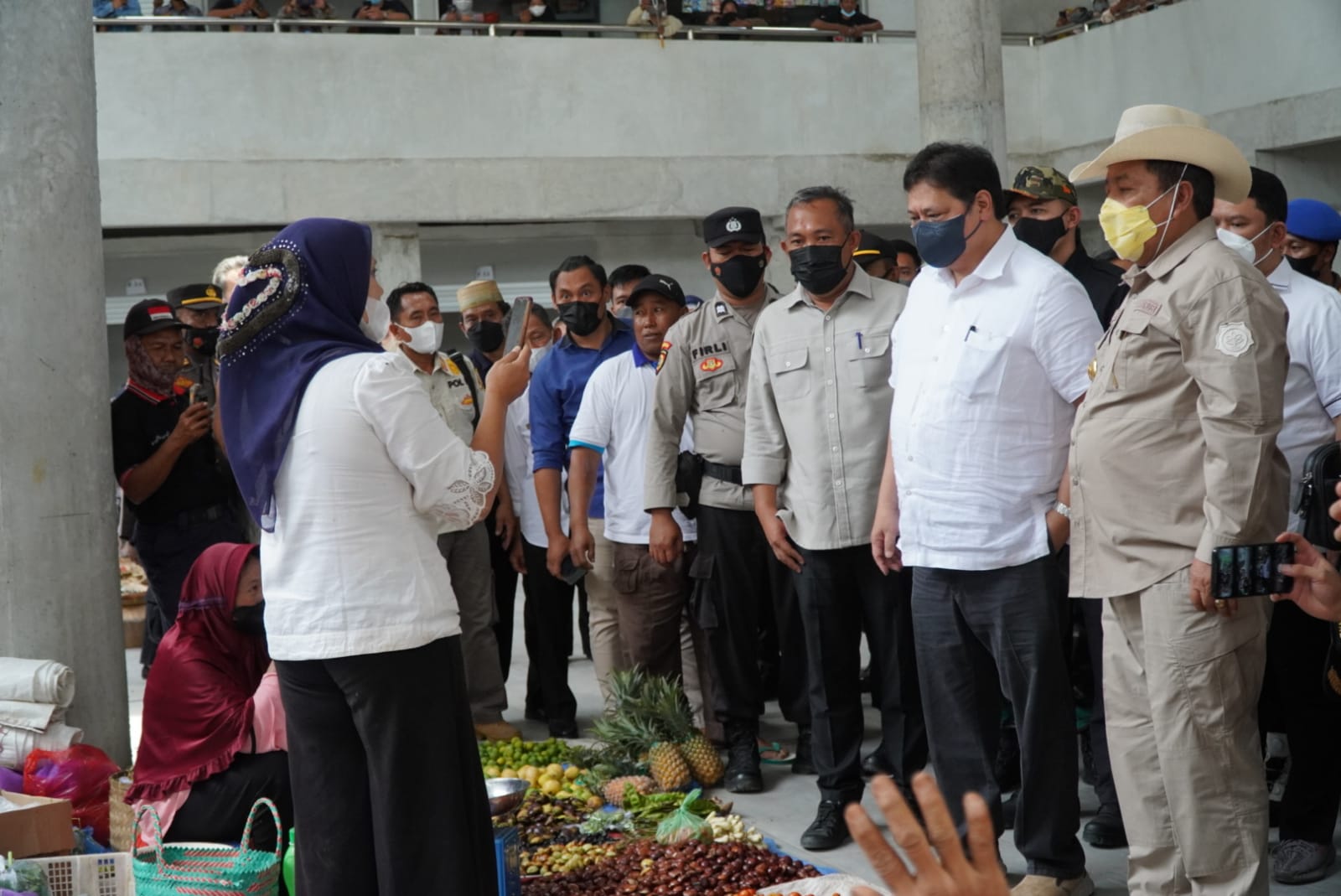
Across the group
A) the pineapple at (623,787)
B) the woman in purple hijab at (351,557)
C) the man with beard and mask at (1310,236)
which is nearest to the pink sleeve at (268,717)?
the woman in purple hijab at (351,557)

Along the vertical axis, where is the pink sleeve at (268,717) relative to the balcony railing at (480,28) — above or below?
below

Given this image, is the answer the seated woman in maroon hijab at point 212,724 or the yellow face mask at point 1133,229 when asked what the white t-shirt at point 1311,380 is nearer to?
the yellow face mask at point 1133,229

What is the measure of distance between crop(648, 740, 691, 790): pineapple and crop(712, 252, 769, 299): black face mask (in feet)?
5.07

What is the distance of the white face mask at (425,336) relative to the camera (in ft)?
18.0

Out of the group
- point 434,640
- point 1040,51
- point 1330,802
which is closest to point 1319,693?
point 1330,802

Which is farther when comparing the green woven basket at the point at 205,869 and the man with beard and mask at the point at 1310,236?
the man with beard and mask at the point at 1310,236

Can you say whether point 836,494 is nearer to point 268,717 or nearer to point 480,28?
point 268,717

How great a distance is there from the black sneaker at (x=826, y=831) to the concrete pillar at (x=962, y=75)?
21.6 ft

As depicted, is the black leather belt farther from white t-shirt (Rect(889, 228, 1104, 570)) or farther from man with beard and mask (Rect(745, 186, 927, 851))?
white t-shirt (Rect(889, 228, 1104, 570))

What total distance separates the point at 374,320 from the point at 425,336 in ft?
7.90

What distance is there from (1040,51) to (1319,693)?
10.8 metres

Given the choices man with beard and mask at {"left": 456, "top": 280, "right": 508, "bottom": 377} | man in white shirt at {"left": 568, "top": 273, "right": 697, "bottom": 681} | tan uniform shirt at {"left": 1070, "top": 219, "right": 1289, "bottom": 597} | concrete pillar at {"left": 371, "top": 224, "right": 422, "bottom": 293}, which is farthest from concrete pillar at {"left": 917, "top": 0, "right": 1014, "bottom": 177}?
tan uniform shirt at {"left": 1070, "top": 219, "right": 1289, "bottom": 597}

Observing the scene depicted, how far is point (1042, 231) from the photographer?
4.51 metres

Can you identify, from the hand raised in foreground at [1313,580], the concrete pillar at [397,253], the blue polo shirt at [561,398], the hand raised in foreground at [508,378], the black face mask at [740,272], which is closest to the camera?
the hand raised in foreground at [1313,580]
